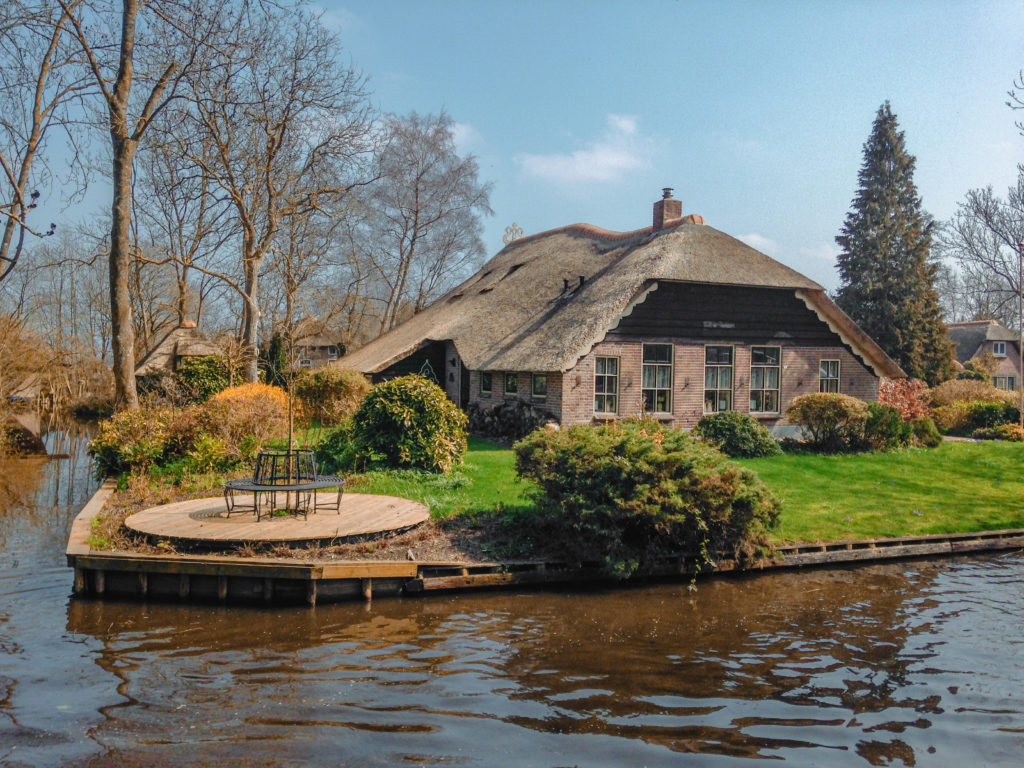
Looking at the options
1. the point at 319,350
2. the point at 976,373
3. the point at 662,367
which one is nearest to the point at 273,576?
the point at 662,367

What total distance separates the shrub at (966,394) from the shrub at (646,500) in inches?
802

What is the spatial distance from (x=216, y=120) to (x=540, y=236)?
1361 cm

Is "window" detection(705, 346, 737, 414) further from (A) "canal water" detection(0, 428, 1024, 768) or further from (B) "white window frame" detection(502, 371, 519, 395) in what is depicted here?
(A) "canal water" detection(0, 428, 1024, 768)

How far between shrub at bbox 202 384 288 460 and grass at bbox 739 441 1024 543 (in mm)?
10042

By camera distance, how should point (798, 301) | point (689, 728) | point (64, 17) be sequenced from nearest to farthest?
point (689, 728)
point (64, 17)
point (798, 301)

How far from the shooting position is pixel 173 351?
103 feet

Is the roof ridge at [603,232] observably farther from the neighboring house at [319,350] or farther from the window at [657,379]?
the neighboring house at [319,350]

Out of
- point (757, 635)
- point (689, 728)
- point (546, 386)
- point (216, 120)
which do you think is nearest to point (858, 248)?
point (546, 386)

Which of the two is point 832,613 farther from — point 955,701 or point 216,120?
point 216,120

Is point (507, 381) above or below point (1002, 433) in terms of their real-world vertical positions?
above

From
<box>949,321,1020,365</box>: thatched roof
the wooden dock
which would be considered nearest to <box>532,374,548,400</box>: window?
the wooden dock

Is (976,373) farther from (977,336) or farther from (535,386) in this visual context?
(535,386)

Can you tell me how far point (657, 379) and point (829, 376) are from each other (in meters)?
5.85

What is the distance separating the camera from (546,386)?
19.0 metres
